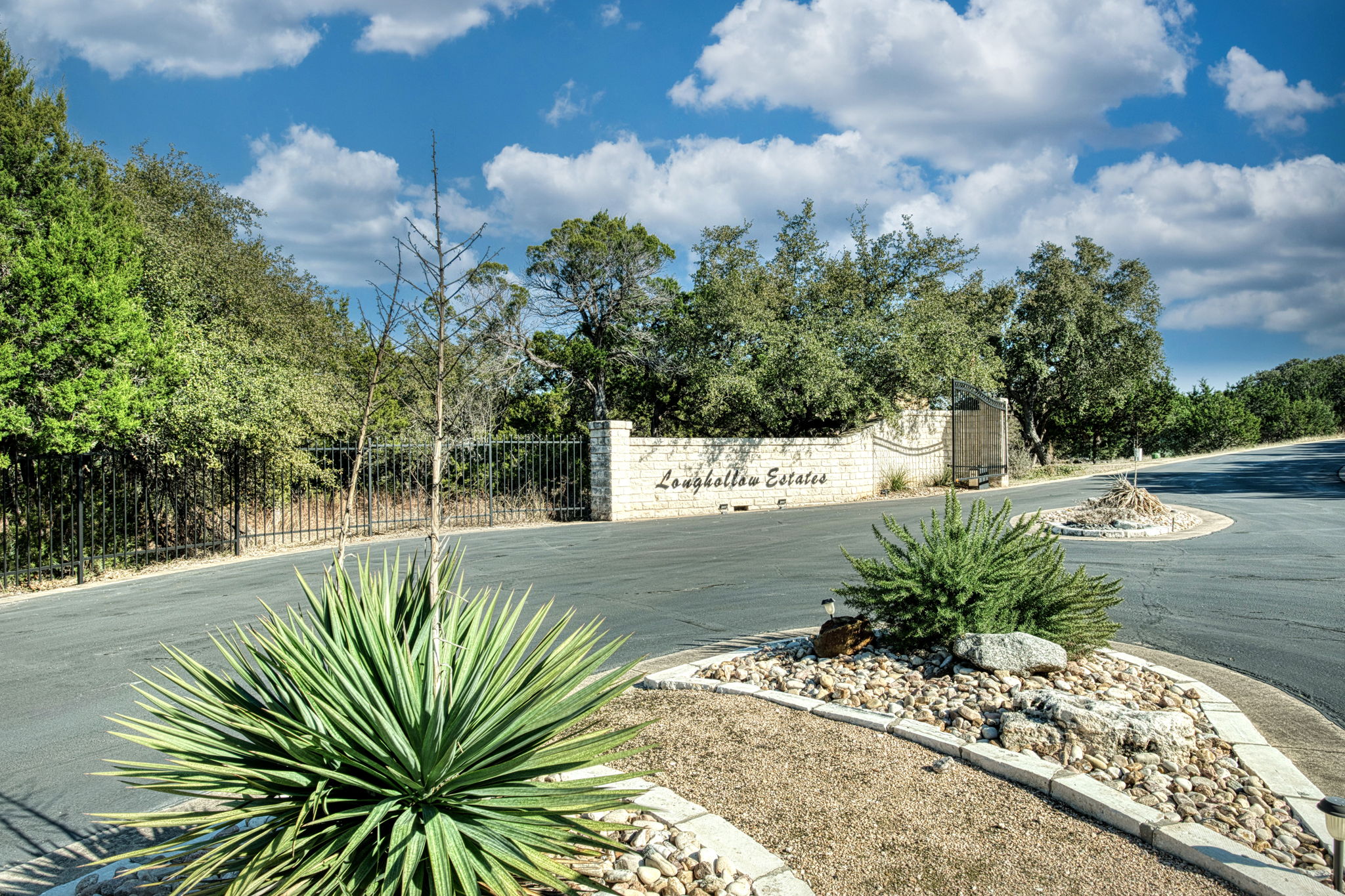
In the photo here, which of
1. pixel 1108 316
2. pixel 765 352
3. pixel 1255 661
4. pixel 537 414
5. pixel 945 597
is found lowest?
pixel 1255 661

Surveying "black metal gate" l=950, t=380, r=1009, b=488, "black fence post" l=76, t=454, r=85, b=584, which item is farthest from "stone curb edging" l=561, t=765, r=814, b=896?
"black metal gate" l=950, t=380, r=1009, b=488

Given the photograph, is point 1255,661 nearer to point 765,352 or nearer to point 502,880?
point 502,880

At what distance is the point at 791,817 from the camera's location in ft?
10.9

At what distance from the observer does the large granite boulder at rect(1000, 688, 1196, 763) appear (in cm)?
384

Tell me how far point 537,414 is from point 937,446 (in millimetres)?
13329

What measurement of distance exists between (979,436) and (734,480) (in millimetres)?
9173

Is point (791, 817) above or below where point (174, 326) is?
below

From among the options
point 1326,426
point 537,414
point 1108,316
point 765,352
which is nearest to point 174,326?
point 537,414

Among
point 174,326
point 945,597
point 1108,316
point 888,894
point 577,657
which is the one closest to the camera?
point 888,894

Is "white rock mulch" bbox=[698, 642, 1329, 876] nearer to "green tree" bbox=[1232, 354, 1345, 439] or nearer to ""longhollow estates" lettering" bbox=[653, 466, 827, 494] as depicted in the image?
""longhollow estates" lettering" bbox=[653, 466, 827, 494]

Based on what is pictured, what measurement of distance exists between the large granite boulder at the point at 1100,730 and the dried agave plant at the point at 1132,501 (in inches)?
420

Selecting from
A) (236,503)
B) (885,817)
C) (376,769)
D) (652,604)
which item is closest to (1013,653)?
(885,817)

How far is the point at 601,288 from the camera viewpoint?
2117 cm

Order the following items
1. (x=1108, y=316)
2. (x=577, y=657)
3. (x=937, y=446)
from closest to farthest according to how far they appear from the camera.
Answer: (x=577, y=657) → (x=937, y=446) → (x=1108, y=316)
